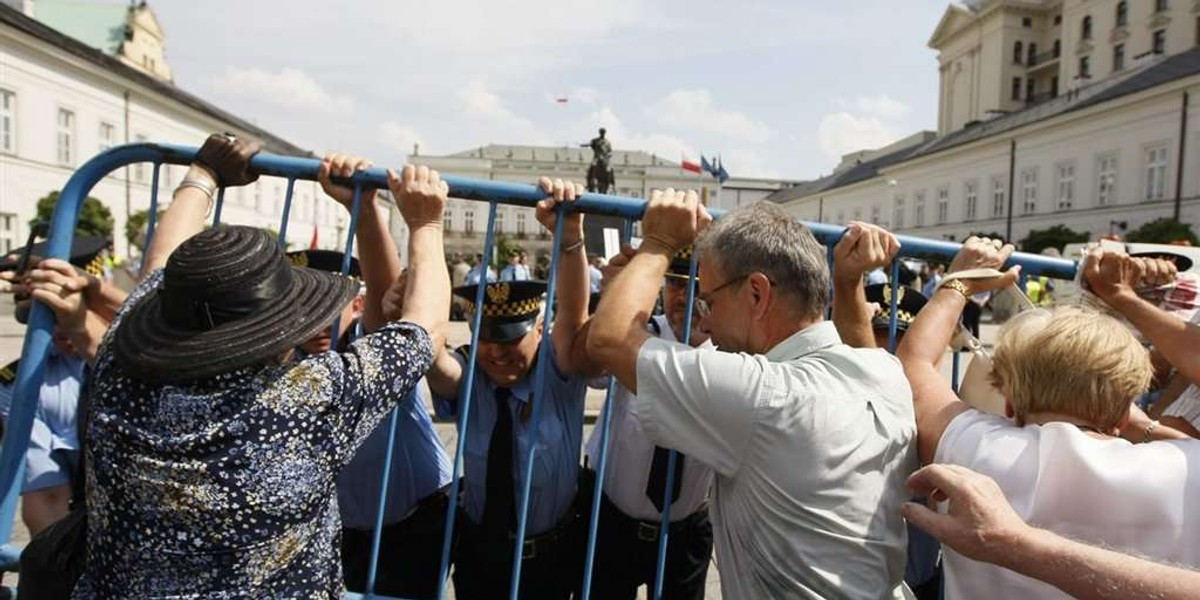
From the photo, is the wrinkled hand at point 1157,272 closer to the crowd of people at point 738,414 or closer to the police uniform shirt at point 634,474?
the crowd of people at point 738,414

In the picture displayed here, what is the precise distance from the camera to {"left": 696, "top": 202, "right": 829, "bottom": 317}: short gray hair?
63.2 inches

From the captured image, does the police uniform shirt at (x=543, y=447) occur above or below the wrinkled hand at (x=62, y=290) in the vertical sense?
below

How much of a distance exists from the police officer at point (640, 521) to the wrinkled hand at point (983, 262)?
809mm

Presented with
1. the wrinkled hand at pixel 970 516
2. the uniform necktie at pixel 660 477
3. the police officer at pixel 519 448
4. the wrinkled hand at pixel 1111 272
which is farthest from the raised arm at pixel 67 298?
the wrinkled hand at pixel 1111 272

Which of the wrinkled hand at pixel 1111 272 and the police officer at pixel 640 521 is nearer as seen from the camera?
the wrinkled hand at pixel 1111 272

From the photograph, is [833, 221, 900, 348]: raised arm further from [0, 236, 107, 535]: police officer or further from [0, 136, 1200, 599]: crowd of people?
[0, 236, 107, 535]: police officer

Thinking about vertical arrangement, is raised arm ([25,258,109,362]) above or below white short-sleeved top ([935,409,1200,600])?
above

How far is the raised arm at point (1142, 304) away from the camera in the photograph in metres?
1.88

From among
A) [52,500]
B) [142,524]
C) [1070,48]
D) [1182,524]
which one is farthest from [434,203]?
[1070,48]

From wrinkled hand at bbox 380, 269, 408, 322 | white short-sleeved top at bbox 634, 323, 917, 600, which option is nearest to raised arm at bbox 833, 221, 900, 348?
white short-sleeved top at bbox 634, 323, 917, 600

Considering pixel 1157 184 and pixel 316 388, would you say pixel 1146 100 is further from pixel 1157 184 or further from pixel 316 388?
pixel 316 388

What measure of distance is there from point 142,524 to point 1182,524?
1804mm

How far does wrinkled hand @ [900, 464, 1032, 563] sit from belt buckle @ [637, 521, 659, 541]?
122 cm

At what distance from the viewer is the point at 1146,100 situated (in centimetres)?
3062
